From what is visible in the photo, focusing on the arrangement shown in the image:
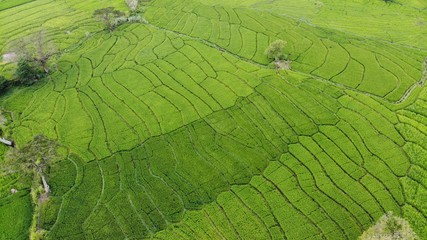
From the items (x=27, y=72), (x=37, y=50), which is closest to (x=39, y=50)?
(x=37, y=50)

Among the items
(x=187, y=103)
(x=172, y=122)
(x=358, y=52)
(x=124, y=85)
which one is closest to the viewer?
(x=172, y=122)

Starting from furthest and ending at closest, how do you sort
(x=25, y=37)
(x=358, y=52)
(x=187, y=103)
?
A: 1. (x=25, y=37)
2. (x=358, y=52)
3. (x=187, y=103)

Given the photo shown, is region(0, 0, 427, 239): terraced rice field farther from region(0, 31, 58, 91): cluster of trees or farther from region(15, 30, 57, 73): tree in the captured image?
region(15, 30, 57, 73): tree

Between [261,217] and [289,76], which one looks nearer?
[261,217]

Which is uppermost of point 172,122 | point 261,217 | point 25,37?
point 25,37

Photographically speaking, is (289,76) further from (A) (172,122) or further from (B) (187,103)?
(A) (172,122)

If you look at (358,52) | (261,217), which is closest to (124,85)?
(261,217)

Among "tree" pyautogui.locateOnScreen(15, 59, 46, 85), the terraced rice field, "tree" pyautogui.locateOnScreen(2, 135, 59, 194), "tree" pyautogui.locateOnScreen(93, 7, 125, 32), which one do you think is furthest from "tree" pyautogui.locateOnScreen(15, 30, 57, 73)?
"tree" pyautogui.locateOnScreen(2, 135, 59, 194)

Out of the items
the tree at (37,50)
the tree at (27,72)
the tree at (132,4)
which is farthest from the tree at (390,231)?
the tree at (132,4)
